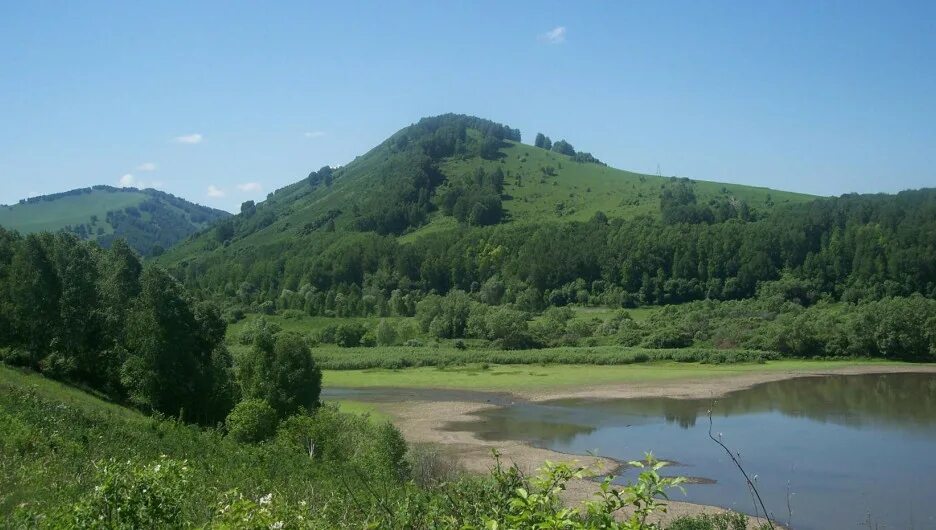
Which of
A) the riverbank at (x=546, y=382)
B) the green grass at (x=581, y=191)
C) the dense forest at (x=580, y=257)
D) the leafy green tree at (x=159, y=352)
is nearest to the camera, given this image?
the leafy green tree at (x=159, y=352)

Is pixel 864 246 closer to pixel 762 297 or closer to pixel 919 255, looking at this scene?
pixel 919 255

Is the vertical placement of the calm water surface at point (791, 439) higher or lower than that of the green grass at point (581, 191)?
lower

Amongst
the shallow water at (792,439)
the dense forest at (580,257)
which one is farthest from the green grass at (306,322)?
the shallow water at (792,439)

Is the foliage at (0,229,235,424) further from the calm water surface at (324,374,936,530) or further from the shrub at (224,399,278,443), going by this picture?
the calm water surface at (324,374,936,530)

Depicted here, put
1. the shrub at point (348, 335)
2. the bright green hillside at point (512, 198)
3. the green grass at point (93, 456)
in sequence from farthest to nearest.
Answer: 1. the bright green hillside at point (512, 198)
2. the shrub at point (348, 335)
3. the green grass at point (93, 456)

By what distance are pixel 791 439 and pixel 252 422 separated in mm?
29275

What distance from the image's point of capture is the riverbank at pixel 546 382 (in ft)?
150

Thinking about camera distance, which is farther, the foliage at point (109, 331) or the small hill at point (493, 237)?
the small hill at point (493, 237)

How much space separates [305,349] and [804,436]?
94.0 ft

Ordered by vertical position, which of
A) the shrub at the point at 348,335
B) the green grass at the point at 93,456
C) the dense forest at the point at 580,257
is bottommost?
the shrub at the point at 348,335

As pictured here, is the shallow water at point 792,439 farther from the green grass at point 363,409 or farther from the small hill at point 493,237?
the small hill at point 493,237

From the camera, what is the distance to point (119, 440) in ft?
66.1

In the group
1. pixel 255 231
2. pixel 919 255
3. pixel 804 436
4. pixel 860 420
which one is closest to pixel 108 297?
pixel 804 436

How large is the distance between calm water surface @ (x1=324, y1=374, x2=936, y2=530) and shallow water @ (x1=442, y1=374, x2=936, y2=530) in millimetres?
62
